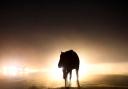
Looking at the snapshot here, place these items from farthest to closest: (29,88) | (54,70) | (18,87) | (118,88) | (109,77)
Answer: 1. (54,70)
2. (109,77)
3. (18,87)
4. (29,88)
5. (118,88)

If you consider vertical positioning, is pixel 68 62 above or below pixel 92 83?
above

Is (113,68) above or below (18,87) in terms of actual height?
above

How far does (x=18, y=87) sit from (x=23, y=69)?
11693 millimetres

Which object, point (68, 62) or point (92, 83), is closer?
point (68, 62)

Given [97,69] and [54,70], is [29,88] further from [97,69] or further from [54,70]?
[97,69]

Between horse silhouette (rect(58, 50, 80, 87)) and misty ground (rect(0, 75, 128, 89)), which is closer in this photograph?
horse silhouette (rect(58, 50, 80, 87))

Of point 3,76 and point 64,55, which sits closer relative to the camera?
point 64,55

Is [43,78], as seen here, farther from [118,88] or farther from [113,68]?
[118,88]

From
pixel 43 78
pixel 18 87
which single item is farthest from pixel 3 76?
pixel 18 87

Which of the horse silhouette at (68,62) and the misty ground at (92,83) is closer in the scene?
the horse silhouette at (68,62)

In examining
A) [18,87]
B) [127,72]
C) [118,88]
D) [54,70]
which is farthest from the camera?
[54,70]

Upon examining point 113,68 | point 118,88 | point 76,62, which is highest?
point 113,68

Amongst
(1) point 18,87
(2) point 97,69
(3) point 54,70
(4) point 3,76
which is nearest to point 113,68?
(2) point 97,69

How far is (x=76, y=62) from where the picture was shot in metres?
27.9
